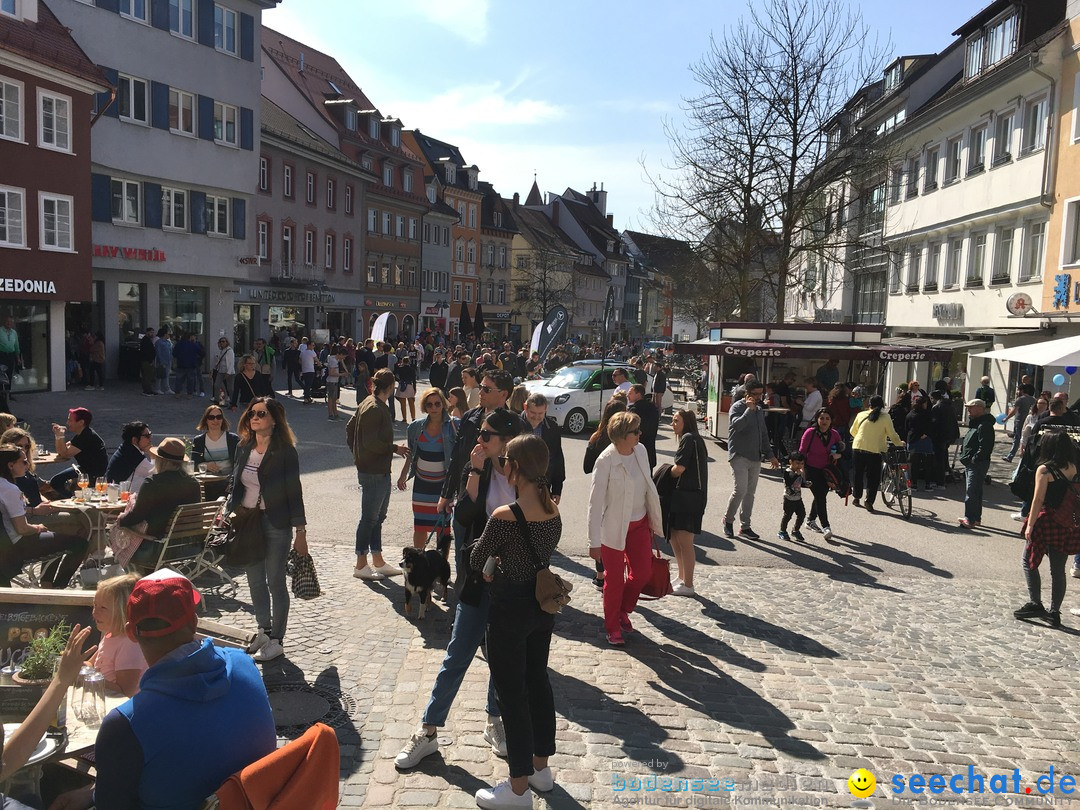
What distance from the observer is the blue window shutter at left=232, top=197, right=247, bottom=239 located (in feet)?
99.3

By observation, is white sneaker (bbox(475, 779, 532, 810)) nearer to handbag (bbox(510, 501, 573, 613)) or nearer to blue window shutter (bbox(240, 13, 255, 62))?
handbag (bbox(510, 501, 573, 613))

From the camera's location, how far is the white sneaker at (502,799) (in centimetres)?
434

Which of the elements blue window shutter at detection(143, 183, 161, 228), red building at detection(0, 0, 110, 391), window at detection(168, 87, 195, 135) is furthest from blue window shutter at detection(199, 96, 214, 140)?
red building at detection(0, 0, 110, 391)

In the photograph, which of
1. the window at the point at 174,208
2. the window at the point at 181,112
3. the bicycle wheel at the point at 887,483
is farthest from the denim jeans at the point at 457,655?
the window at the point at 181,112

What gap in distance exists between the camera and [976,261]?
1099 inches

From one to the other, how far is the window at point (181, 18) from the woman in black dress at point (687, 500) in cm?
2584

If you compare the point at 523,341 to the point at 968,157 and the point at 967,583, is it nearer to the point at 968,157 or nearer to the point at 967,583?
the point at 968,157

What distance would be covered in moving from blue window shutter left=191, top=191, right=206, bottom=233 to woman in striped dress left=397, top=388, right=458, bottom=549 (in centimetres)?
2392

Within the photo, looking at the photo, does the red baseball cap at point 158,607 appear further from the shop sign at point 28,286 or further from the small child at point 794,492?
the shop sign at point 28,286

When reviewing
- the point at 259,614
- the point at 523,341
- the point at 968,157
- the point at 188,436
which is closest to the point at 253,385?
the point at 188,436

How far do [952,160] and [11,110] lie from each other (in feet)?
92.7

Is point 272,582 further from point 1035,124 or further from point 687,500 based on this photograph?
point 1035,124

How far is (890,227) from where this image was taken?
3450 cm

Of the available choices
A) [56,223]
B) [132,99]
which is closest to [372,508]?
[56,223]
